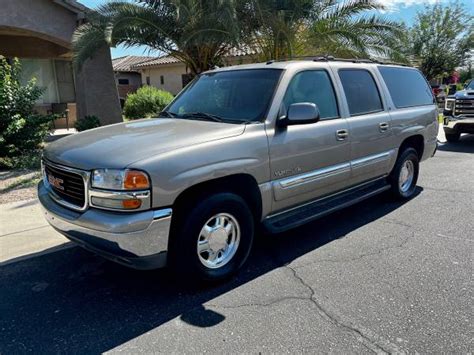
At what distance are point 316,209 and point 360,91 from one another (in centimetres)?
173

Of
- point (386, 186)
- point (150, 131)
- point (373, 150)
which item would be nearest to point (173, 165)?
point (150, 131)

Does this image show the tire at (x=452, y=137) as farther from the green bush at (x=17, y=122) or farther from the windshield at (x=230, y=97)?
the green bush at (x=17, y=122)

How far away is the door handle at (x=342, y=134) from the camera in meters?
4.49

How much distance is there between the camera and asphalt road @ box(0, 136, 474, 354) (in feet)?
9.39

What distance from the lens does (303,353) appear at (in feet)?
8.95

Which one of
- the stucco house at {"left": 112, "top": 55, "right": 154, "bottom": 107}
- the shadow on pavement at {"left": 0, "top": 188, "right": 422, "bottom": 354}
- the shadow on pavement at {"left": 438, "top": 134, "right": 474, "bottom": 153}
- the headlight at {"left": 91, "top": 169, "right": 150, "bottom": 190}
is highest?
the stucco house at {"left": 112, "top": 55, "right": 154, "bottom": 107}

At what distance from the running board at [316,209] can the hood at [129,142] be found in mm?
1001

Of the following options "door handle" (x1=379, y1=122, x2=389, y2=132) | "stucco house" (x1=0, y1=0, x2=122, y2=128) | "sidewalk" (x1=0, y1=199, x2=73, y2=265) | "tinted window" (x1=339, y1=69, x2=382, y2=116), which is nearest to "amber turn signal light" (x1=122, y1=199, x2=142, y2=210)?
"sidewalk" (x1=0, y1=199, x2=73, y2=265)

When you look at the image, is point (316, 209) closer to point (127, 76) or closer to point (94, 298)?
point (94, 298)

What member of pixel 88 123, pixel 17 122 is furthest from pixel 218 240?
pixel 88 123

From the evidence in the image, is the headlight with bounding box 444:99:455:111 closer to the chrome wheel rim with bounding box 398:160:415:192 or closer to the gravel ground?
the chrome wheel rim with bounding box 398:160:415:192

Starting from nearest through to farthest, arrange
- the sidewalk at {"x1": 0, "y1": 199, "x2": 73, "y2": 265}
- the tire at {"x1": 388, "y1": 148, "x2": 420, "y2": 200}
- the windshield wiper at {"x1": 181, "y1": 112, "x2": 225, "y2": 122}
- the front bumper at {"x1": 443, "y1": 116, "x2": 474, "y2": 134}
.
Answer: the windshield wiper at {"x1": 181, "y1": 112, "x2": 225, "y2": 122} < the sidewalk at {"x1": 0, "y1": 199, "x2": 73, "y2": 265} < the tire at {"x1": 388, "y1": 148, "x2": 420, "y2": 200} < the front bumper at {"x1": 443, "y1": 116, "x2": 474, "y2": 134}

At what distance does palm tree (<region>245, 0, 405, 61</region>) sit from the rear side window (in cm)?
492

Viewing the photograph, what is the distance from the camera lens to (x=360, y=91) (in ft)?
16.7
